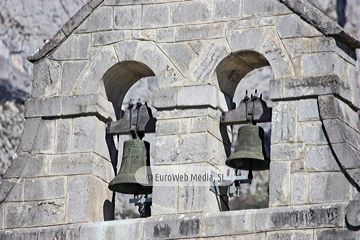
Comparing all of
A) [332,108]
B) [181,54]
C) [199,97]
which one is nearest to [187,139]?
[199,97]

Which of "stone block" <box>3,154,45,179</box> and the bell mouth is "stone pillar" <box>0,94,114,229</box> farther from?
the bell mouth

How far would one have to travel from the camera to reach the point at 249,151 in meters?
14.4

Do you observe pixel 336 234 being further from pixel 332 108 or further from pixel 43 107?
pixel 43 107

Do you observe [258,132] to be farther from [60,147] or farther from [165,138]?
[60,147]

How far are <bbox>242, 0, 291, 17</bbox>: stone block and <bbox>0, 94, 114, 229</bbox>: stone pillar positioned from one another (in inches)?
72.6

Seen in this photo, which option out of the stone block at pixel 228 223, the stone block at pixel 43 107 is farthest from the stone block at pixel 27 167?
the stone block at pixel 228 223

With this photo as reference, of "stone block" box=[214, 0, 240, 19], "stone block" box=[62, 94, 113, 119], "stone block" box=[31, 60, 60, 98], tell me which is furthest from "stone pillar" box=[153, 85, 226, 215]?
"stone block" box=[31, 60, 60, 98]

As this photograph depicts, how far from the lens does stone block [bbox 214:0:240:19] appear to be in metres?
14.5

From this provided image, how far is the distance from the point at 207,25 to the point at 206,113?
0.95 metres

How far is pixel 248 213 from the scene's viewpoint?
13.7 meters

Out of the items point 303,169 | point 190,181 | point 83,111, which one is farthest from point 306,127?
point 83,111

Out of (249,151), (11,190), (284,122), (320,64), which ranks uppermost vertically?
(320,64)

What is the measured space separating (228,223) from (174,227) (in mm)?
553

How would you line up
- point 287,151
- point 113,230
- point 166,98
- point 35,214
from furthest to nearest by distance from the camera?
point 35,214
point 166,98
point 113,230
point 287,151
